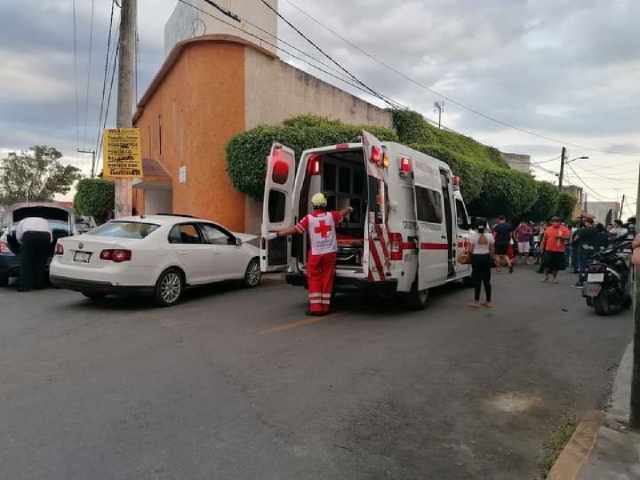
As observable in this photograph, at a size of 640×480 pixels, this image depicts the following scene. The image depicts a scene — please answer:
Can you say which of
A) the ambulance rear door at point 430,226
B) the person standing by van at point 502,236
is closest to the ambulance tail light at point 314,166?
the ambulance rear door at point 430,226

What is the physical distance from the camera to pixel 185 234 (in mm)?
8930

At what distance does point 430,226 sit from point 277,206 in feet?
8.37

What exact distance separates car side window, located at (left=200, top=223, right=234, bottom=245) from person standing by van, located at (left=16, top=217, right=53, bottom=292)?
338cm

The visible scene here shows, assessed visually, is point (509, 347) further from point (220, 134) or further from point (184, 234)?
point (220, 134)

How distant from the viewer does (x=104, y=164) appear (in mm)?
11219

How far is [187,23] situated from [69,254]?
11.5 m

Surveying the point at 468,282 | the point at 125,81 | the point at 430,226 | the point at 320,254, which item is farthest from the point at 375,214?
the point at 125,81

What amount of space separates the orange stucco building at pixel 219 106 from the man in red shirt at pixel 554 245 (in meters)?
7.67

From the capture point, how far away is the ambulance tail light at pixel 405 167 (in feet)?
25.4

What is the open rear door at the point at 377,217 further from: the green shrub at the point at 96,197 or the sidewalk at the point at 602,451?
the green shrub at the point at 96,197

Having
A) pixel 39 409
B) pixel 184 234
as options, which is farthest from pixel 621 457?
pixel 184 234

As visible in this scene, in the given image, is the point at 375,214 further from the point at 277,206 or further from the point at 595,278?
the point at 595,278

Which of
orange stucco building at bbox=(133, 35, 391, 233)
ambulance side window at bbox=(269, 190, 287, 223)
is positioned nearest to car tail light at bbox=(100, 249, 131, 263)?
ambulance side window at bbox=(269, 190, 287, 223)

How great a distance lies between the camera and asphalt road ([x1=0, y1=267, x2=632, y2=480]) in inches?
129
